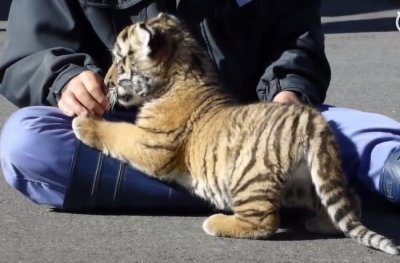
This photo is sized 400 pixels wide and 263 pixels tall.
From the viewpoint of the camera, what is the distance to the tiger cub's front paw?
180 inches

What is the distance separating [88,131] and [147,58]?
1.31 feet

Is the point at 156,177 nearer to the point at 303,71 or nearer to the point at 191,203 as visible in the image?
the point at 191,203

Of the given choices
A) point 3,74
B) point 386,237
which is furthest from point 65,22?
point 386,237

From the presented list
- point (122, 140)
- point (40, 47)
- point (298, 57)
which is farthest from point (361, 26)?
point (122, 140)

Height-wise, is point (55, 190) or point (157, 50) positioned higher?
point (157, 50)

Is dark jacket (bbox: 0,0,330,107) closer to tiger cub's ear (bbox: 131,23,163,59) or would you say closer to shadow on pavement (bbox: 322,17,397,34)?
tiger cub's ear (bbox: 131,23,163,59)

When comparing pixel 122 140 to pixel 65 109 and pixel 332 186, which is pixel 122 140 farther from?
pixel 332 186

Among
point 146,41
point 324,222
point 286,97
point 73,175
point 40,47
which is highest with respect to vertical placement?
point 146,41

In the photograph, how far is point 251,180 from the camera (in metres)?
4.25

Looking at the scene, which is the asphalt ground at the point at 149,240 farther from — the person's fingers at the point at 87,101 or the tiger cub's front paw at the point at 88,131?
the person's fingers at the point at 87,101

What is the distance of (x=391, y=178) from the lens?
460 centimetres

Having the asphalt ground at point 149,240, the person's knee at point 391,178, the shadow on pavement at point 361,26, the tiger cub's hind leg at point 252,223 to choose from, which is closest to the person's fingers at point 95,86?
the asphalt ground at point 149,240

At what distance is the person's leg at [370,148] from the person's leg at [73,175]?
2.38ft

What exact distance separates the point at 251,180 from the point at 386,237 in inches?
23.3
